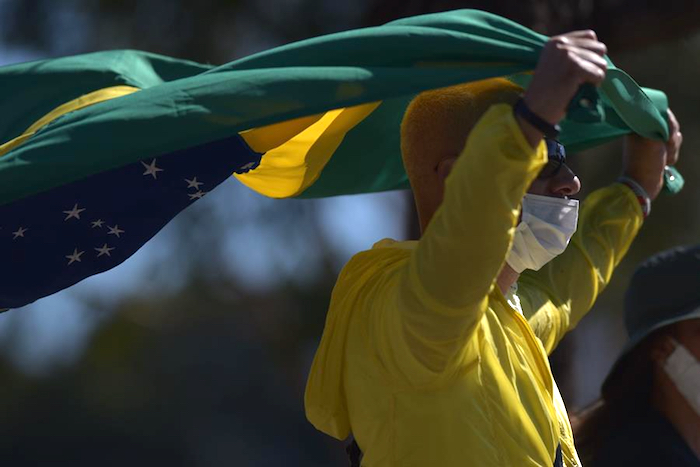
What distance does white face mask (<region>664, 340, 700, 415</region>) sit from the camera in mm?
3404

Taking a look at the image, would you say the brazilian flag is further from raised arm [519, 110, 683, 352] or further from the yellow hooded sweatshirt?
the yellow hooded sweatshirt

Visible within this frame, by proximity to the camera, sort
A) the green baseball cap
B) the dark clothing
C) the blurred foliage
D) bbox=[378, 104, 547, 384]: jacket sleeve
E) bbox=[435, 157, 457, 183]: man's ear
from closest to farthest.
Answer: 1. bbox=[378, 104, 547, 384]: jacket sleeve
2. bbox=[435, 157, 457, 183]: man's ear
3. the dark clothing
4. the green baseball cap
5. the blurred foliage

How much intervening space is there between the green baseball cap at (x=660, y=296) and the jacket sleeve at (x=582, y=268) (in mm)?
210

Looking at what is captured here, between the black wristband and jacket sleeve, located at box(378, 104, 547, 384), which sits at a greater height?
the black wristband

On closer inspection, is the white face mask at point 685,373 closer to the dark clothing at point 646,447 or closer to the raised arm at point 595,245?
the dark clothing at point 646,447

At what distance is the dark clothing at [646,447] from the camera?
3.34m

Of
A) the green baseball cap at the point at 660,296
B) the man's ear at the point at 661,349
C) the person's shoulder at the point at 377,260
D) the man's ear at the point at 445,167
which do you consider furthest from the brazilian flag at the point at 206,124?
the man's ear at the point at 661,349

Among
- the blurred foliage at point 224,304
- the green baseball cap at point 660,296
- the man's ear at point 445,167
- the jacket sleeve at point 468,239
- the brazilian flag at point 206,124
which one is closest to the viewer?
the jacket sleeve at point 468,239

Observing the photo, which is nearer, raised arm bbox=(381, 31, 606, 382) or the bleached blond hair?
raised arm bbox=(381, 31, 606, 382)

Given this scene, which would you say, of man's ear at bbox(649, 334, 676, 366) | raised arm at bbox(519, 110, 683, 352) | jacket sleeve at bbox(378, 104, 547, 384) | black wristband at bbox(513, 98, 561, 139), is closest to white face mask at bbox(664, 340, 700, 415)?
man's ear at bbox(649, 334, 676, 366)

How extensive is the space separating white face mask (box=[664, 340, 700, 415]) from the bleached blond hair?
4.02 feet

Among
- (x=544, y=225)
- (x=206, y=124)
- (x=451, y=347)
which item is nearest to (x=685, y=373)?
(x=544, y=225)

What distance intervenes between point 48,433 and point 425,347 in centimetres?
815

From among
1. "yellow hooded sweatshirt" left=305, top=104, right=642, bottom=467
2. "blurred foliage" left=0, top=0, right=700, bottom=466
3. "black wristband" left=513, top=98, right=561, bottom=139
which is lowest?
"blurred foliage" left=0, top=0, right=700, bottom=466
